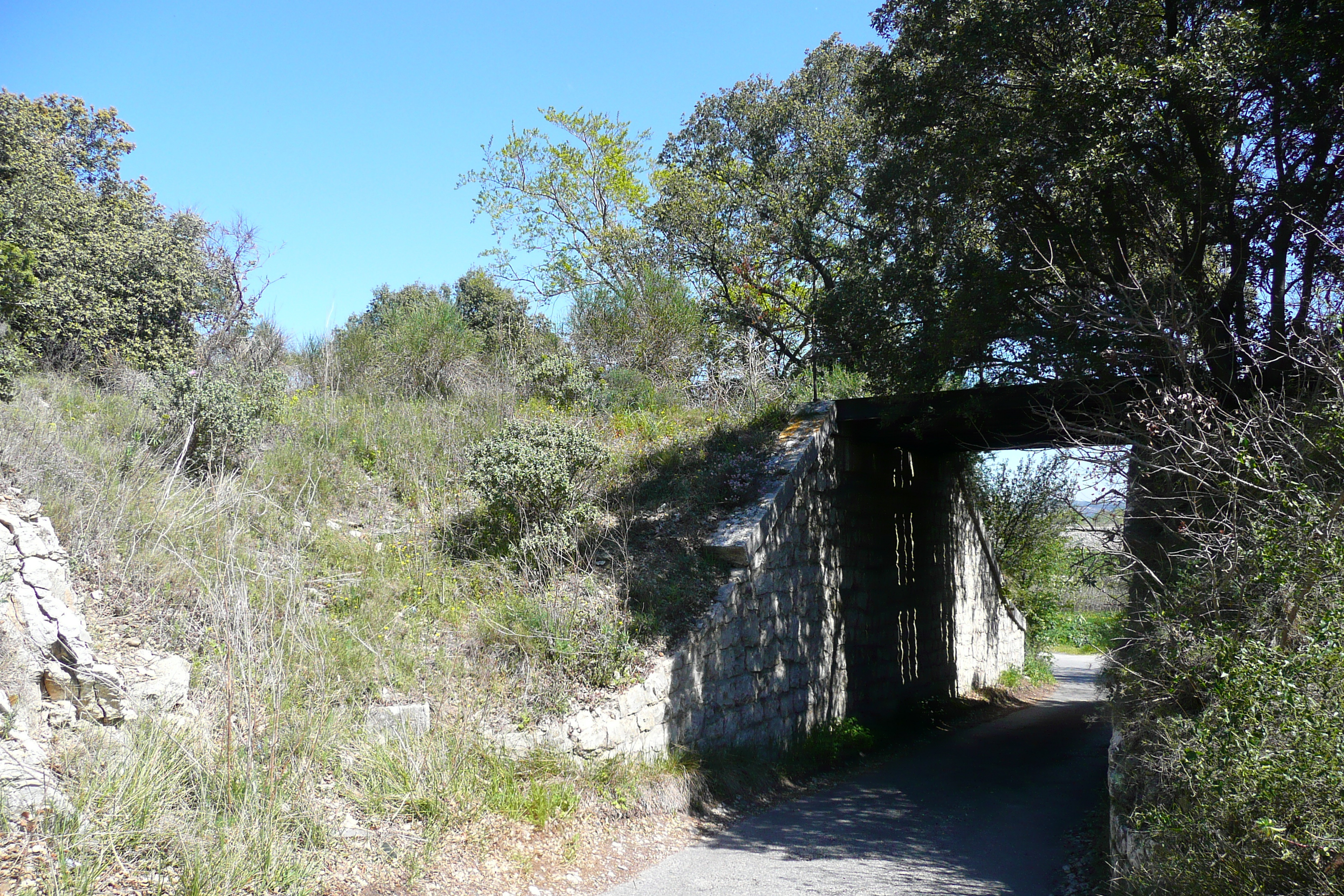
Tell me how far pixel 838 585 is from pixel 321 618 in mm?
6584

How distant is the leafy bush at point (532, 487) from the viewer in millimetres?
8203

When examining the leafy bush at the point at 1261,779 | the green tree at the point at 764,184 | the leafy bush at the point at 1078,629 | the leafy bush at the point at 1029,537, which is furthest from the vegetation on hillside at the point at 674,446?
the leafy bush at the point at 1029,537

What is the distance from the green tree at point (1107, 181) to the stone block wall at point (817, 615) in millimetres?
2359

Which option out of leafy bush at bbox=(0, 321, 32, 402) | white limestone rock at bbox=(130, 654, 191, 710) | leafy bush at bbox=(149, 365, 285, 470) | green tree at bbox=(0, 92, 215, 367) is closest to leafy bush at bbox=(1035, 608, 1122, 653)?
white limestone rock at bbox=(130, 654, 191, 710)

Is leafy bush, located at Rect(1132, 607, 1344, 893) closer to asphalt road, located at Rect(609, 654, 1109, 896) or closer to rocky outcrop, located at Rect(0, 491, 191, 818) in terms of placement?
asphalt road, located at Rect(609, 654, 1109, 896)

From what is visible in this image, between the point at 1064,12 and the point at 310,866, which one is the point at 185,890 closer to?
the point at 310,866

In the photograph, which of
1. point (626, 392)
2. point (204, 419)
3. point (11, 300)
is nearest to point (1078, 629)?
point (626, 392)

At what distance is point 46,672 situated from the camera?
15.9 feet

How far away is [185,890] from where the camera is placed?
12.7ft

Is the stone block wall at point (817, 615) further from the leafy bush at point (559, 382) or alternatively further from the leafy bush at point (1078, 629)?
the leafy bush at point (559, 382)

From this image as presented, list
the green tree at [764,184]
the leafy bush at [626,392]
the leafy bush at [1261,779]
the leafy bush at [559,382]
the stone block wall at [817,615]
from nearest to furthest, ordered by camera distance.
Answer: the leafy bush at [1261,779]
the stone block wall at [817,615]
the leafy bush at [559,382]
the leafy bush at [626,392]
the green tree at [764,184]

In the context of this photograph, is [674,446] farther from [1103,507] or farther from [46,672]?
[46,672]

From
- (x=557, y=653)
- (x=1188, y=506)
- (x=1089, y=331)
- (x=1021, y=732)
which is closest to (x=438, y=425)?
(x=557, y=653)

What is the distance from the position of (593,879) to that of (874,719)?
6767mm
